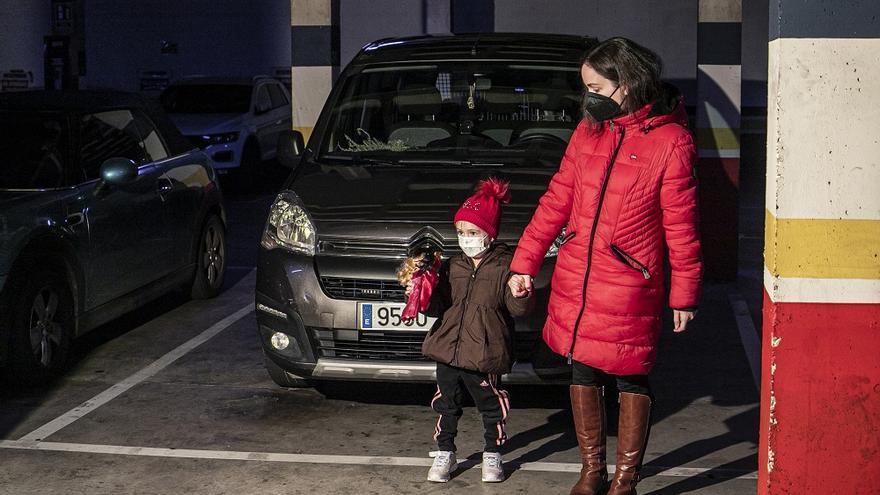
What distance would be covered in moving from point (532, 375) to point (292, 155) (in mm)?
2179

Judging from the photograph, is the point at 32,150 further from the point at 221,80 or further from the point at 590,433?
the point at 221,80

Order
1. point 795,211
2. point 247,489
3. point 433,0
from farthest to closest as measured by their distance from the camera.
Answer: point 433,0 → point 247,489 → point 795,211

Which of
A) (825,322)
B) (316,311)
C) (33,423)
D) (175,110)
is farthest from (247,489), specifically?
(175,110)

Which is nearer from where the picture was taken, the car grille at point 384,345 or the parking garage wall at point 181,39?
the car grille at point 384,345

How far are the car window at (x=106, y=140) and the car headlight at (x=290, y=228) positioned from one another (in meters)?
1.58

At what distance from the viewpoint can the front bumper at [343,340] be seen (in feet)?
19.4

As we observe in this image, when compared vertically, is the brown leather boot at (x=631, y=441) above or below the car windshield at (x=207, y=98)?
below

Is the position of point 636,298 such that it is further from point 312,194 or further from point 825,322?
point 312,194

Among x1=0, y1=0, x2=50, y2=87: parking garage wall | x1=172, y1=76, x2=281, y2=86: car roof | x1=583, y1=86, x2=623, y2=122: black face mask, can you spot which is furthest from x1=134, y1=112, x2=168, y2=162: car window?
x1=0, y1=0, x2=50, y2=87: parking garage wall

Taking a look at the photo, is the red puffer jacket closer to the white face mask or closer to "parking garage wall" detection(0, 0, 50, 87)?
the white face mask

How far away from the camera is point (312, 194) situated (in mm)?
6453

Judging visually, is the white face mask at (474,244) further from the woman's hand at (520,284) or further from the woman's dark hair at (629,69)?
the woman's dark hair at (629,69)

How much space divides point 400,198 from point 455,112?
42.6 inches

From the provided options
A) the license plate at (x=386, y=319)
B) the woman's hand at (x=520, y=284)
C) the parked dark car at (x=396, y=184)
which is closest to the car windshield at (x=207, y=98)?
the parked dark car at (x=396, y=184)
